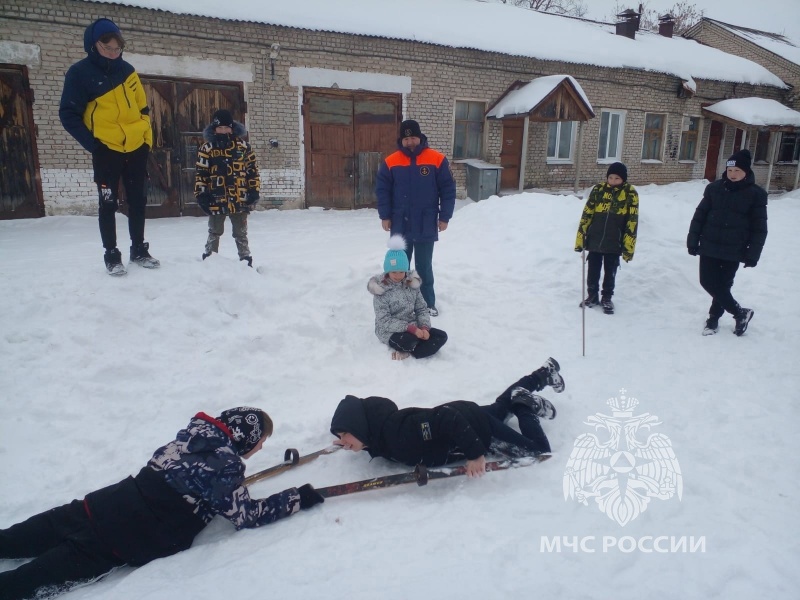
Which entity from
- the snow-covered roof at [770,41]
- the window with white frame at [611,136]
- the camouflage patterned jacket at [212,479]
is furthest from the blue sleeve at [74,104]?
the snow-covered roof at [770,41]

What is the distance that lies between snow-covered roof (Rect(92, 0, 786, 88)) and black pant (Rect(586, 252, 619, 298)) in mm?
7717

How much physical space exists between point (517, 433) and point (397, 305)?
65.4 inches

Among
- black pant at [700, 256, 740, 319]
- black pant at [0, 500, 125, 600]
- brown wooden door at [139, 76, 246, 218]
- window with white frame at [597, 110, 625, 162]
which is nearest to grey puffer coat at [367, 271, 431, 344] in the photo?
black pant at [0, 500, 125, 600]

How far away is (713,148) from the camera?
18609 millimetres

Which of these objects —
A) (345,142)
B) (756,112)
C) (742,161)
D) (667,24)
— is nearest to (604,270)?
(742,161)

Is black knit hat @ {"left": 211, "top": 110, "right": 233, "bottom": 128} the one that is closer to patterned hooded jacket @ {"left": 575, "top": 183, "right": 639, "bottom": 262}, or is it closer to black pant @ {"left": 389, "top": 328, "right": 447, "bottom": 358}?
black pant @ {"left": 389, "top": 328, "right": 447, "bottom": 358}

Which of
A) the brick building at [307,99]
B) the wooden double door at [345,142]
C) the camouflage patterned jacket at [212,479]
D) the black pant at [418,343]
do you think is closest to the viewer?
the camouflage patterned jacket at [212,479]

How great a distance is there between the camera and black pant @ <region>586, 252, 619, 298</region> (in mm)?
5559

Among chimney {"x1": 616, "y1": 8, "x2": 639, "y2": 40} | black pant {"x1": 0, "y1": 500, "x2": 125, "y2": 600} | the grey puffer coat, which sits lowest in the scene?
black pant {"x1": 0, "y1": 500, "x2": 125, "y2": 600}

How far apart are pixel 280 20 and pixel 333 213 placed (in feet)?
12.2

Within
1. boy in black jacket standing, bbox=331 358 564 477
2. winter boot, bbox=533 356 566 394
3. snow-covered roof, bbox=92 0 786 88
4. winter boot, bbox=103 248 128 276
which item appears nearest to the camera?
boy in black jacket standing, bbox=331 358 564 477

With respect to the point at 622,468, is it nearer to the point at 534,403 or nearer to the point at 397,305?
the point at 534,403

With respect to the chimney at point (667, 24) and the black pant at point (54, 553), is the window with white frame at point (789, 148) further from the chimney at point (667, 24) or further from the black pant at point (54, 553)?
the black pant at point (54, 553)

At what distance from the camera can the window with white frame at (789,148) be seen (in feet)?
65.4
